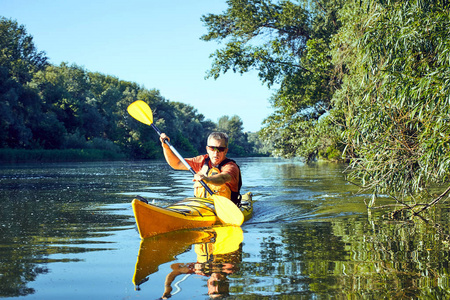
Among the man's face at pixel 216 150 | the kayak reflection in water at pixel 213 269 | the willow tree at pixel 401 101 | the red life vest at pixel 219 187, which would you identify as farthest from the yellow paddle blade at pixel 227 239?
the willow tree at pixel 401 101

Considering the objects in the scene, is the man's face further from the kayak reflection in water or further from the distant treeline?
the distant treeline

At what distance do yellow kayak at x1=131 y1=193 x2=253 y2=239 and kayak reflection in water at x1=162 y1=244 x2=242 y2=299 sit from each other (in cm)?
82

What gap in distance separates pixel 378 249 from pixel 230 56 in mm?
13437

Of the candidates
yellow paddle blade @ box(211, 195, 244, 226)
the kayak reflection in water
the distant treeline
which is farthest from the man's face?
the distant treeline

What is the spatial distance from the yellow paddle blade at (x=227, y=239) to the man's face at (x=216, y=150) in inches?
32.9

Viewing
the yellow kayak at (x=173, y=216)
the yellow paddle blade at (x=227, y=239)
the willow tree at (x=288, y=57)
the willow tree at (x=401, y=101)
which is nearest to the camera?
the yellow paddle blade at (x=227, y=239)

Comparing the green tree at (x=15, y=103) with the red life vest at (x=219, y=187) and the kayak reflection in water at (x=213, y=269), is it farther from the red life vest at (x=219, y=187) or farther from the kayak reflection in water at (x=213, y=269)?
the kayak reflection in water at (x=213, y=269)

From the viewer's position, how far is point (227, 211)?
559 centimetres

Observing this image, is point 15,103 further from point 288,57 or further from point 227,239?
point 227,239

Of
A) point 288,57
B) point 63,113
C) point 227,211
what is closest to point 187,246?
point 227,211

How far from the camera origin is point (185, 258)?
13.0 ft

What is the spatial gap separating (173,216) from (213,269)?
176cm

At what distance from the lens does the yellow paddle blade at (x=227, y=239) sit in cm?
436

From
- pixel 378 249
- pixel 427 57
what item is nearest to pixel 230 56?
pixel 427 57
